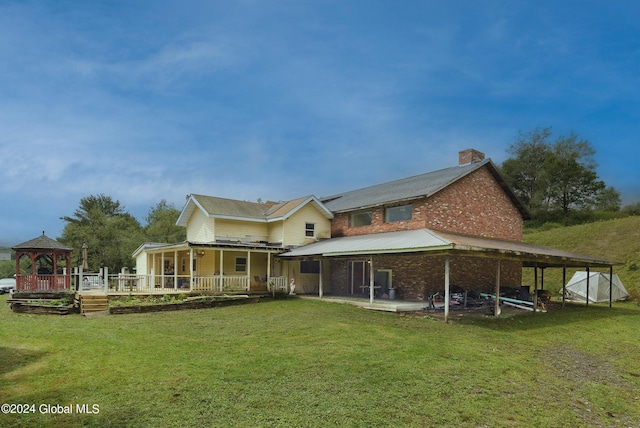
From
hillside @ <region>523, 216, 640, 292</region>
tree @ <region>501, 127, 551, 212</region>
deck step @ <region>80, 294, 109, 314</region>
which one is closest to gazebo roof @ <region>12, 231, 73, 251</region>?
deck step @ <region>80, 294, 109, 314</region>

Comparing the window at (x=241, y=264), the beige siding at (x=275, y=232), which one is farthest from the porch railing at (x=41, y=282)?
the beige siding at (x=275, y=232)

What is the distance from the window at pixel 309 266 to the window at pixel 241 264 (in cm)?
337

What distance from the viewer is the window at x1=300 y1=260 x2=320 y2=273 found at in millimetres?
24638

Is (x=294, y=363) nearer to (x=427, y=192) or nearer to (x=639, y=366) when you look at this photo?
(x=639, y=366)

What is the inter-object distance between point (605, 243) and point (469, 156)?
56.5 ft

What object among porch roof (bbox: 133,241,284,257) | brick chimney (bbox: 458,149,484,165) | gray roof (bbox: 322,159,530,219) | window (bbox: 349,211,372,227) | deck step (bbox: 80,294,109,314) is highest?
brick chimney (bbox: 458,149,484,165)

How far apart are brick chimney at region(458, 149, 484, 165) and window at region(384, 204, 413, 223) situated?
591 centimetres

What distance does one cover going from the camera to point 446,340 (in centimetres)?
1090

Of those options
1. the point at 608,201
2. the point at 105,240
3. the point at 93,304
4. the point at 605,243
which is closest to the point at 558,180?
the point at 608,201

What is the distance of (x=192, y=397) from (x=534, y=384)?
20.2ft

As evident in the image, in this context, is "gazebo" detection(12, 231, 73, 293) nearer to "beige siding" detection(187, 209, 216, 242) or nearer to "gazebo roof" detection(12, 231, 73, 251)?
"gazebo roof" detection(12, 231, 73, 251)

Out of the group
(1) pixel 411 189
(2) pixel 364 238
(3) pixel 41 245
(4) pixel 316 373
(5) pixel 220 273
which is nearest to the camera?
(4) pixel 316 373

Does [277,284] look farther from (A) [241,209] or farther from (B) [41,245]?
(B) [41,245]

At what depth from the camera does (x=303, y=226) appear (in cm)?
2502
